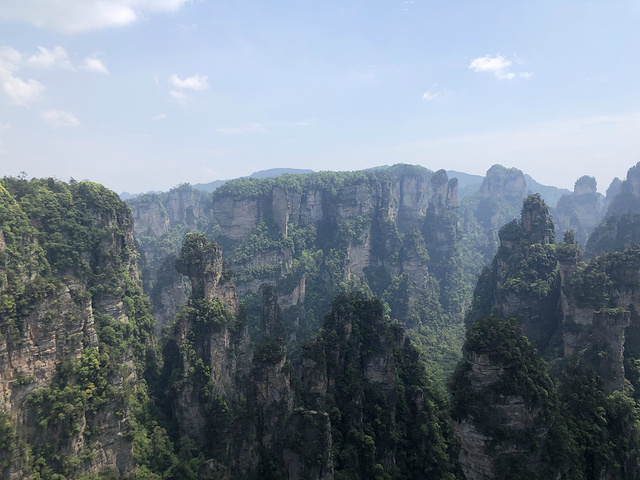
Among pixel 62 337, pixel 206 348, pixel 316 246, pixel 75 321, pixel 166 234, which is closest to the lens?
pixel 62 337

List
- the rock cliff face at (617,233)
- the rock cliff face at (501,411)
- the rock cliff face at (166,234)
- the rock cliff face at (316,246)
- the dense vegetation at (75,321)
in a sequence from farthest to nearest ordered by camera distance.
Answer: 1. the rock cliff face at (316,246)
2. the rock cliff face at (166,234)
3. the rock cliff face at (617,233)
4. the dense vegetation at (75,321)
5. the rock cliff face at (501,411)

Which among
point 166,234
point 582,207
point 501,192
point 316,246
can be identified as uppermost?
point 501,192

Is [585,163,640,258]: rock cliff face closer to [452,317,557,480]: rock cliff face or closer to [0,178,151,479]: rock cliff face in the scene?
[452,317,557,480]: rock cliff face

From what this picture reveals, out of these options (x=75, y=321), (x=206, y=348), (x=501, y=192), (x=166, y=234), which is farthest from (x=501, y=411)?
(x=501, y=192)

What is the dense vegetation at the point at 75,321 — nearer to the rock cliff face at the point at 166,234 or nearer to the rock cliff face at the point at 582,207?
the rock cliff face at the point at 166,234

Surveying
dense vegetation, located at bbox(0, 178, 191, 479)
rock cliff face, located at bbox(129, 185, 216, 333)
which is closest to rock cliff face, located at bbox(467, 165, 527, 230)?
rock cliff face, located at bbox(129, 185, 216, 333)

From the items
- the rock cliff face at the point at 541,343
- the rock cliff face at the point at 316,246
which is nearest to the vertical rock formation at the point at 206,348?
the rock cliff face at the point at 316,246

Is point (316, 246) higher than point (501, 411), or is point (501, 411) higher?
point (316, 246)

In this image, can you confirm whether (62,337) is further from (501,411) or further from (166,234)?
(166,234)
